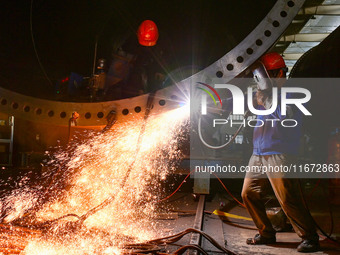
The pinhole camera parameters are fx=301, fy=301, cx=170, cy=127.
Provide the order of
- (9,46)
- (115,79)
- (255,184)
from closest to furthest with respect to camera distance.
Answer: (255,184) < (9,46) < (115,79)

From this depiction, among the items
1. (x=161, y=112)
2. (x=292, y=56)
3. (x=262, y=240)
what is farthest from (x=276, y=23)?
(x=292, y=56)

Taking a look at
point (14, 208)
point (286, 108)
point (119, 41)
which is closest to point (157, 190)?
point (14, 208)

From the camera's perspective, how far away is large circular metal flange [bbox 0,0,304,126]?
167cm

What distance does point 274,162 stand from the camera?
230 cm

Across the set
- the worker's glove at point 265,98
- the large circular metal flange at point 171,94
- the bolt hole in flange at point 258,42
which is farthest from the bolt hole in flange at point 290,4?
the worker's glove at point 265,98

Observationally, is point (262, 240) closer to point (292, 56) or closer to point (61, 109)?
point (61, 109)

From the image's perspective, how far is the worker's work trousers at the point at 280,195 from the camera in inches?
87.9

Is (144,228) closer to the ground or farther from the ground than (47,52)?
closer to the ground

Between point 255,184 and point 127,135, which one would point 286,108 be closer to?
point 255,184

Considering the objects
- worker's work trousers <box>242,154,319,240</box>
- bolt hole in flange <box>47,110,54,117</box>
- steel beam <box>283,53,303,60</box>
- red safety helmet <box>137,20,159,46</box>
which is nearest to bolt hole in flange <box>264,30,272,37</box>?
worker's work trousers <box>242,154,319,240</box>

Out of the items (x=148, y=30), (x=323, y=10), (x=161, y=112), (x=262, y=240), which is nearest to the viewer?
(x=161, y=112)

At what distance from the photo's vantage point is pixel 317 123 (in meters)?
4.80

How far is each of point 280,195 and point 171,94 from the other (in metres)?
1.21

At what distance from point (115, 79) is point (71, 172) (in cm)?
110
